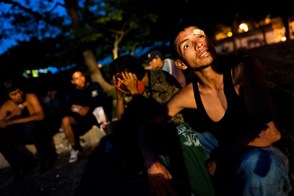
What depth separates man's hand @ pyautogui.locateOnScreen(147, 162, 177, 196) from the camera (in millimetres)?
2252

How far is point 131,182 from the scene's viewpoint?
4.50 meters

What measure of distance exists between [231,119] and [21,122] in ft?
17.4

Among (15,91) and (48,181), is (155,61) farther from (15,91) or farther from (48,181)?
(48,181)

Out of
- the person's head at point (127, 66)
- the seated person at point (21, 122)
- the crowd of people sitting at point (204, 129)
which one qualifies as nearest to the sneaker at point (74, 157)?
the seated person at point (21, 122)

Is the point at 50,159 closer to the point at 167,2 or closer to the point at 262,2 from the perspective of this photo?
the point at 167,2

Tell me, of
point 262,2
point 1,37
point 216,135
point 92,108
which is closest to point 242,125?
point 216,135

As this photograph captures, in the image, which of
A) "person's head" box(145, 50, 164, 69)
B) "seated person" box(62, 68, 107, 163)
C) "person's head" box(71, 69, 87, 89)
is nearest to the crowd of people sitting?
"seated person" box(62, 68, 107, 163)

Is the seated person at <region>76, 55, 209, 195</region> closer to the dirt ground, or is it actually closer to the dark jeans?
the dirt ground

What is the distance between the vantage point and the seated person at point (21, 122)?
20.9 feet

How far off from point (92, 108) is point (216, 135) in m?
5.04

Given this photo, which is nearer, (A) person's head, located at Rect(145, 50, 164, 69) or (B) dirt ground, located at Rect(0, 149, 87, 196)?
(B) dirt ground, located at Rect(0, 149, 87, 196)

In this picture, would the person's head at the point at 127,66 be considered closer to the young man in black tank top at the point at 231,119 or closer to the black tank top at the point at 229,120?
the young man in black tank top at the point at 231,119

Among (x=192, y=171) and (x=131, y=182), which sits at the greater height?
(x=192, y=171)

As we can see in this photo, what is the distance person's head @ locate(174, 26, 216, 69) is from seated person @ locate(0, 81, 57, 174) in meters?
4.71
